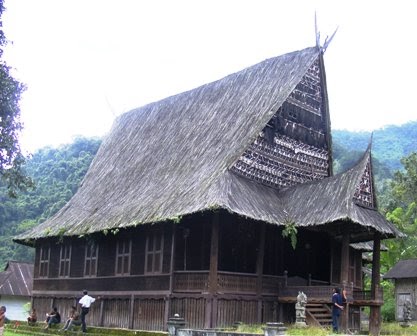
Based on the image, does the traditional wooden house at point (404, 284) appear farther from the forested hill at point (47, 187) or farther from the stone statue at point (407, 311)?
the forested hill at point (47, 187)

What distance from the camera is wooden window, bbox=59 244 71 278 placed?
98.1 feet

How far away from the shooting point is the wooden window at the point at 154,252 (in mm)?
23797

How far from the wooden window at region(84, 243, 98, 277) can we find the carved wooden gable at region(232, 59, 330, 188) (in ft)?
28.0

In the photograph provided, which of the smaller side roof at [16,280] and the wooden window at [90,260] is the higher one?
the wooden window at [90,260]

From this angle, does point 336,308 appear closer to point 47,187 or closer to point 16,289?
point 16,289

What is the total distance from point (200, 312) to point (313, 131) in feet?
29.8

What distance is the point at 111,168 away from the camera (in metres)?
31.8

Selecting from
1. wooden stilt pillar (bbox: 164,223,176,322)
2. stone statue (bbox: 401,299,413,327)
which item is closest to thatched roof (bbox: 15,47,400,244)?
wooden stilt pillar (bbox: 164,223,176,322)

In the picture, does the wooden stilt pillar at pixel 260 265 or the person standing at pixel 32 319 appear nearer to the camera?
the wooden stilt pillar at pixel 260 265

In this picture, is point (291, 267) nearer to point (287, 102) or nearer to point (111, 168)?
point (287, 102)

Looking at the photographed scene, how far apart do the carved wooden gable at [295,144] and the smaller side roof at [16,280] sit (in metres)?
29.0

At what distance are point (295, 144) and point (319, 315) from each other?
23.4 ft

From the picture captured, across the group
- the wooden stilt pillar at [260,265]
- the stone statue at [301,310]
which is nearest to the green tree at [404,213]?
the wooden stilt pillar at [260,265]

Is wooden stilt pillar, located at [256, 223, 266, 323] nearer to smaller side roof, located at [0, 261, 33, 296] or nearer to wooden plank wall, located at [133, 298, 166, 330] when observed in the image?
wooden plank wall, located at [133, 298, 166, 330]
